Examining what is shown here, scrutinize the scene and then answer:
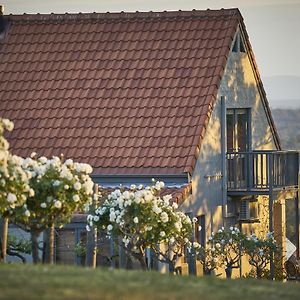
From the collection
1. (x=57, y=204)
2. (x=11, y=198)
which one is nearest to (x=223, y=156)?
(x=57, y=204)

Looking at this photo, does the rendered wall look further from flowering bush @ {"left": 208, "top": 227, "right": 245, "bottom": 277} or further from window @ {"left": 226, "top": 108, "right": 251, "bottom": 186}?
flowering bush @ {"left": 208, "top": 227, "right": 245, "bottom": 277}

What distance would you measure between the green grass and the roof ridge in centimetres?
2067

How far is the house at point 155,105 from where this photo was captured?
124ft

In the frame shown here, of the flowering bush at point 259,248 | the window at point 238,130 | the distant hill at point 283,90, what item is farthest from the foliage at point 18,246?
the distant hill at point 283,90

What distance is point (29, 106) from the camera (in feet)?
132

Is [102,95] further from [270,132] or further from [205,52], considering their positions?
[270,132]

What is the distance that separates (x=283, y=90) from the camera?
276 feet

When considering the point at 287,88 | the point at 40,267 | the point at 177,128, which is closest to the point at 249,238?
the point at 177,128

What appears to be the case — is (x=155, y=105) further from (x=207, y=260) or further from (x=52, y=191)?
(x=52, y=191)

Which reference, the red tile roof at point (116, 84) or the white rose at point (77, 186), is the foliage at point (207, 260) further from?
the white rose at point (77, 186)

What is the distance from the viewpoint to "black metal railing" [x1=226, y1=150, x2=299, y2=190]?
4062 cm

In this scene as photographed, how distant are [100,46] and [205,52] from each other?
3.09 meters

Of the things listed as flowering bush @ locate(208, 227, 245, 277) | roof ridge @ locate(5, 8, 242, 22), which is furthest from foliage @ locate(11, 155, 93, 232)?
roof ridge @ locate(5, 8, 242, 22)

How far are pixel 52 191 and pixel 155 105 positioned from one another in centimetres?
1440
